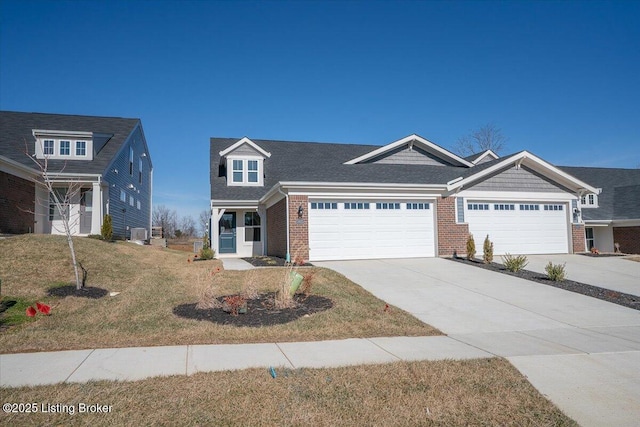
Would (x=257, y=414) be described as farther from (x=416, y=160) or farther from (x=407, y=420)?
(x=416, y=160)

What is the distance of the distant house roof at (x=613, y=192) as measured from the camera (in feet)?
83.4

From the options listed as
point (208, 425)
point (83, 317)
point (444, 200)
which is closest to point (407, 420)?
point (208, 425)

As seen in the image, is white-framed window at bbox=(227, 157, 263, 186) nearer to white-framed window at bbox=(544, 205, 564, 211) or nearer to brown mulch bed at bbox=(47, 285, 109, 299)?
brown mulch bed at bbox=(47, 285, 109, 299)

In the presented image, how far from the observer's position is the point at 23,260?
1173cm

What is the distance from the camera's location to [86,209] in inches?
800

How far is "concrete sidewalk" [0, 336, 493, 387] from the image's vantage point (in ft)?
16.9

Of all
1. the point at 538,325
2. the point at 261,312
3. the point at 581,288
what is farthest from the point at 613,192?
the point at 261,312

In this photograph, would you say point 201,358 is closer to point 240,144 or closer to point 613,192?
point 240,144

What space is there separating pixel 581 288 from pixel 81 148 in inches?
850

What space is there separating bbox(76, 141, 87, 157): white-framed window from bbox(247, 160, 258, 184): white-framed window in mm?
7918

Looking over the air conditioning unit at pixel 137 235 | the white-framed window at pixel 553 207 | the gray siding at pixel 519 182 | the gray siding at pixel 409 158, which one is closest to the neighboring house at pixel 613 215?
the white-framed window at pixel 553 207

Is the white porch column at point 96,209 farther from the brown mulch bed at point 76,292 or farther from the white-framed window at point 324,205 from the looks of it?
the white-framed window at point 324,205

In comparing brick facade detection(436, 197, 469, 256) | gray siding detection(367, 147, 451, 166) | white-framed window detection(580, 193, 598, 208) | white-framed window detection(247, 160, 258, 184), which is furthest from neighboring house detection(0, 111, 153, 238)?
white-framed window detection(580, 193, 598, 208)

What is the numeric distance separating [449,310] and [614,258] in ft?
40.4
